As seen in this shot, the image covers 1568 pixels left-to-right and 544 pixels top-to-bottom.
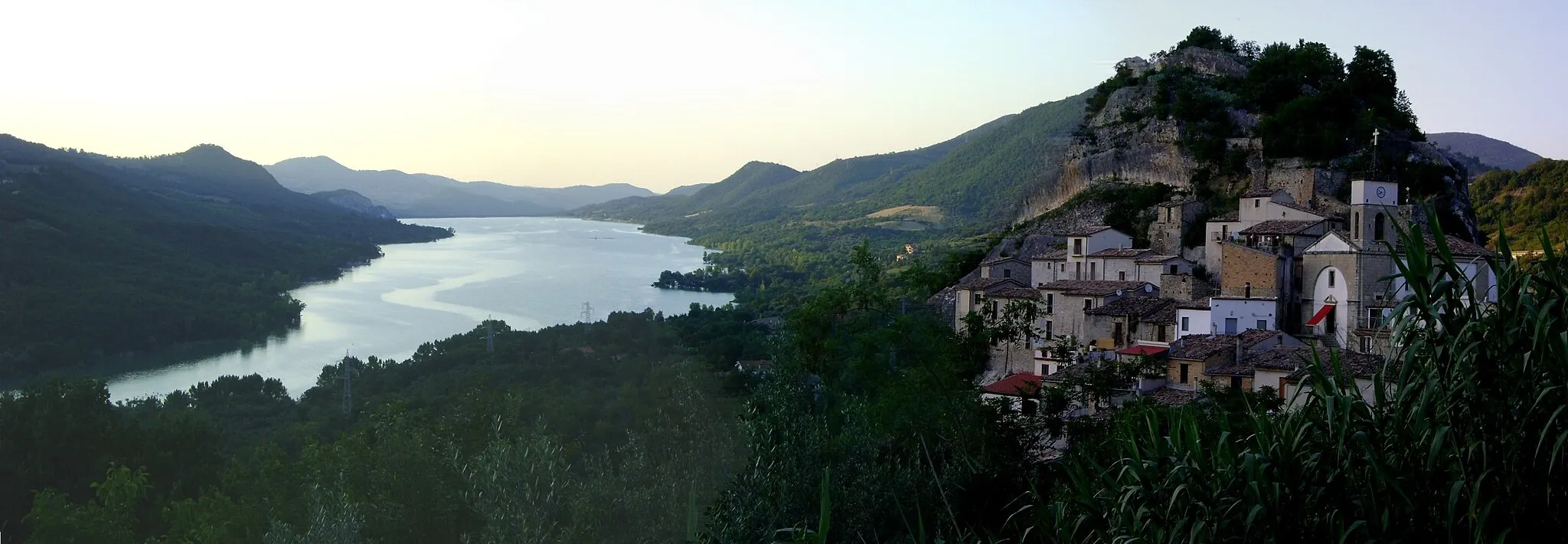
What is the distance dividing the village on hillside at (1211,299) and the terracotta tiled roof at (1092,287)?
2cm

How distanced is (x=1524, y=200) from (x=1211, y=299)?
1281 centimetres

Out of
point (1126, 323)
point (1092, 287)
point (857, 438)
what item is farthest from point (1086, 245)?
point (857, 438)

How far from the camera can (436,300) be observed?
42906mm

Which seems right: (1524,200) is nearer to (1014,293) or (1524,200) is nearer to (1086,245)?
(1086,245)

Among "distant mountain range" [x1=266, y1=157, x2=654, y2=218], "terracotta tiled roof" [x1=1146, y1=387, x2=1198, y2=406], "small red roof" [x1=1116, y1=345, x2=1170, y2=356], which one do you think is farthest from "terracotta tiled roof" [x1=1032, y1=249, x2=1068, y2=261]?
"distant mountain range" [x1=266, y1=157, x2=654, y2=218]

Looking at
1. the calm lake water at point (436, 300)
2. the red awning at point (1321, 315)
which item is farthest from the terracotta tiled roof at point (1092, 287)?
the calm lake water at point (436, 300)

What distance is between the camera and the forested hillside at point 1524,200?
17.8 meters

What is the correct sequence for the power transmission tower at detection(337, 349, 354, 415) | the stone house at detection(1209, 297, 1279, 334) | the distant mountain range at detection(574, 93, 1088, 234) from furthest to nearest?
the distant mountain range at detection(574, 93, 1088, 234) < the power transmission tower at detection(337, 349, 354, 415) < the stone house at detection(1209, 297, 1279, 334)

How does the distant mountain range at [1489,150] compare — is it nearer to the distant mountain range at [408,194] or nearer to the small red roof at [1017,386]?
the small red roof at [1017,386]

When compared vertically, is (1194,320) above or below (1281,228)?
below

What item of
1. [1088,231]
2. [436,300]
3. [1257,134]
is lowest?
[436,300]

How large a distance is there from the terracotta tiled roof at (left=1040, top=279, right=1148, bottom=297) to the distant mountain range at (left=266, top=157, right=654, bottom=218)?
129020mm

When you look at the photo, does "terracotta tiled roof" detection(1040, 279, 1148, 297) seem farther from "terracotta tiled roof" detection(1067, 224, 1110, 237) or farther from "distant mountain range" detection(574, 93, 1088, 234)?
"distant mountain range" detection(574, 93, 1088, 234)

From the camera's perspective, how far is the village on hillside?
36.7ft
